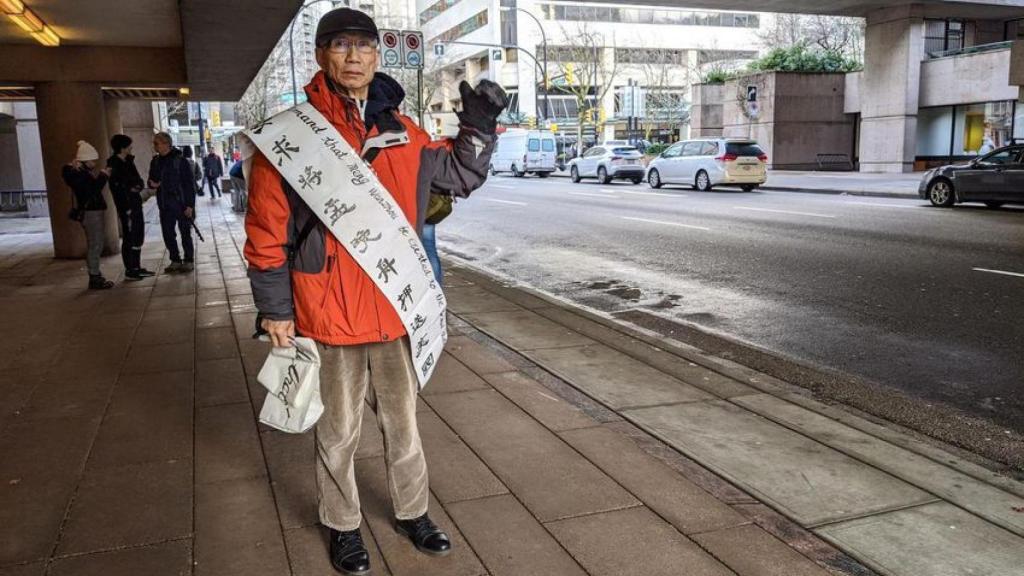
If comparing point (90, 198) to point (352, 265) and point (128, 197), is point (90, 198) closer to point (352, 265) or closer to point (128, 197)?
point (128, 197)

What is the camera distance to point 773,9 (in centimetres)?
2989

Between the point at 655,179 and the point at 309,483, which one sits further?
the point at 655,179

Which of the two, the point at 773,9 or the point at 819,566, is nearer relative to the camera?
the point at 819,566

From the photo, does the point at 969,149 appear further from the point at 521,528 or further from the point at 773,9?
the point at 521,528

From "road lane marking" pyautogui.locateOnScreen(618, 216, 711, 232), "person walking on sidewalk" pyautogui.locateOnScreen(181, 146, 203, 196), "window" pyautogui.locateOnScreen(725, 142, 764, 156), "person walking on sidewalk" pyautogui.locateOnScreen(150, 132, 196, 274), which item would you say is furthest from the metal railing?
"person walking on sidewalk" pyautogui.locateOnScreen(150, 132, 196, 274)

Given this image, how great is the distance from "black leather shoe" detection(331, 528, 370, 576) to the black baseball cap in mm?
1801

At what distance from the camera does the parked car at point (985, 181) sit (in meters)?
16.5

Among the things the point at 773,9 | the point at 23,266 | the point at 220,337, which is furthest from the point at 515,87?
the point at 220,337

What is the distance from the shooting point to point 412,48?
62.4 ft

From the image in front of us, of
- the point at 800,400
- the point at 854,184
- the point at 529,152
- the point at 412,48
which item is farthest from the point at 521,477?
the point at 529,152

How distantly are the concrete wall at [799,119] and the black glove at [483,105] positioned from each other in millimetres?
34253

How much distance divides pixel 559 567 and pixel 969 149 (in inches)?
1319

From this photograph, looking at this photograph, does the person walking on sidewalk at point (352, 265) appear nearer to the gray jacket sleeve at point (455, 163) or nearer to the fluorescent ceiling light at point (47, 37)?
the gray jacket sleeve at point (455, 163)

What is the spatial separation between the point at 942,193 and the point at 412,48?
12.5m
